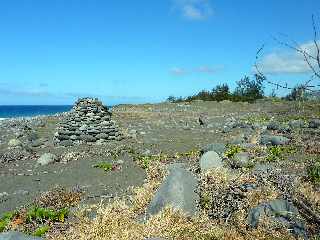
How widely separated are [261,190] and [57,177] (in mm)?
6226

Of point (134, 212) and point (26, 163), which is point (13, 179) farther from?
point (134, 212)

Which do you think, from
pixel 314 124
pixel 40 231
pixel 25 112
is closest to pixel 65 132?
pixel 314 124

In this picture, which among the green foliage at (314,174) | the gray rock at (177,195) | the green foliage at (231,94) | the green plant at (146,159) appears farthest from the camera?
the green foliage at (231,94)

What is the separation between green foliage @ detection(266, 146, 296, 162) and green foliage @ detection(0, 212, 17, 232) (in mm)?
6423

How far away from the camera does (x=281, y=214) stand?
7848mm

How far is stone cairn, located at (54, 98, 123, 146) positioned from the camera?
63.9ft

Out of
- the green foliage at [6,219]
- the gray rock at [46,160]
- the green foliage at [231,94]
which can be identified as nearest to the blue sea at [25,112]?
the green foliage at [231,94]

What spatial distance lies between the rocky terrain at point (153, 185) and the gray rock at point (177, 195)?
2cm

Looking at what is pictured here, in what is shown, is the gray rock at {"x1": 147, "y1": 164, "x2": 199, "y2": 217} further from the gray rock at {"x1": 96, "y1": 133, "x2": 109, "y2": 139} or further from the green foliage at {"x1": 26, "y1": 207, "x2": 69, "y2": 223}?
the gray rock at {"x1": 96, "y1": 133, "x2": 109, "y2": 139}

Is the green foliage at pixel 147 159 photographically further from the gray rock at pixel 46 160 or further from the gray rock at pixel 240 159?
the gray rock at pixel 46 160

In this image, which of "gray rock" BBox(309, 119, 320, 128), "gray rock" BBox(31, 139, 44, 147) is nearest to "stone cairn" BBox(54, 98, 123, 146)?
"gray rock" BBox(31, 139, 44, 147)

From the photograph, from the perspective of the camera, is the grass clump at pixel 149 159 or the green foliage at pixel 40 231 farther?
the grass clump at pixel 149 159

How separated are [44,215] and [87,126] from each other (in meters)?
10.7

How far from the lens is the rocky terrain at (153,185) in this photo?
7.73 m
